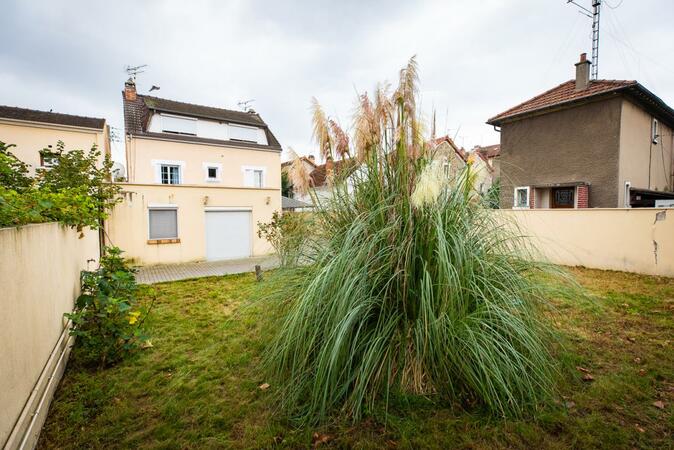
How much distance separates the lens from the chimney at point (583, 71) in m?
12.0

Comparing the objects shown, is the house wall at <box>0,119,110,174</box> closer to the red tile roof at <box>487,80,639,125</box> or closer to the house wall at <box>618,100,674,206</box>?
the red tile roof at <box>487,80,639,125</box>

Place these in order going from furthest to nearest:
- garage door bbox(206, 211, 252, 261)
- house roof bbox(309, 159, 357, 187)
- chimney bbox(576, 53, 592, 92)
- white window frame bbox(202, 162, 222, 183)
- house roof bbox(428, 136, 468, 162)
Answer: white window frame bbox(202, 162, 222, 183)
garage door bbox(206, 211, 252, 261)
chimney bbox(576, 53, 592, 92)
house roof bbox(309, 159, 357, 187)
house roof bbox(428, 136, 468, 162)

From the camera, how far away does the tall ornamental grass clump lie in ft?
6.75

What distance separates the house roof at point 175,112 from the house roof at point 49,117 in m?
1.55

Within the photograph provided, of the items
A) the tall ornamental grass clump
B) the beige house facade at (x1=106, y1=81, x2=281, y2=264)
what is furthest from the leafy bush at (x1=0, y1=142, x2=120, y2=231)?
the beige house facade at (x1=106, y1=81, x2=281, y2=264)

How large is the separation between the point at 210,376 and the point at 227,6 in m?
7.42

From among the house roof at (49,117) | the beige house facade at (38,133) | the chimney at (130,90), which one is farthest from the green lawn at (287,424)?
the chimney at (130,90)

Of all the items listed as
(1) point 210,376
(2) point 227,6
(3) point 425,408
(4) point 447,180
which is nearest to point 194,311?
(1) point 210,376

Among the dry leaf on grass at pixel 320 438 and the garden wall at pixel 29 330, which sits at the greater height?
the garden wall at pixel 29 330

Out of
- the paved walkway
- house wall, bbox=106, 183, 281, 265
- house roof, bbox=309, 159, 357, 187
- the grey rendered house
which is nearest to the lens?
house roof, bbox=309, 159, 357, 187

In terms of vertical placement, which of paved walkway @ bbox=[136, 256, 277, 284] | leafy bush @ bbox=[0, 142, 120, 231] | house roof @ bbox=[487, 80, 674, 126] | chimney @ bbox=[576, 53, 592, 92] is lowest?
paved walkway @ bbox=[136, 256, 277, 284]

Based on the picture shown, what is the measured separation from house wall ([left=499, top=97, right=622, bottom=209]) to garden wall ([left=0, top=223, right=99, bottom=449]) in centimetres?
1158

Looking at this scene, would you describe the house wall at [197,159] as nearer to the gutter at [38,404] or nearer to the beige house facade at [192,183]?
the beige house facade at [192,183]

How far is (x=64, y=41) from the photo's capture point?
7.68 m
